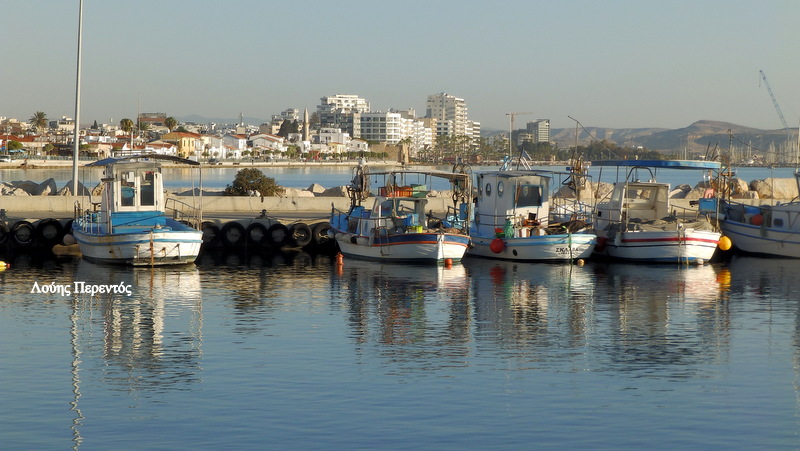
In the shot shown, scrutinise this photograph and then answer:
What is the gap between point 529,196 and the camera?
42.9 m

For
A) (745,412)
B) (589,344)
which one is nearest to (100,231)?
(589,344)

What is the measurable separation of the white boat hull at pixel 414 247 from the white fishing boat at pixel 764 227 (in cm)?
1386

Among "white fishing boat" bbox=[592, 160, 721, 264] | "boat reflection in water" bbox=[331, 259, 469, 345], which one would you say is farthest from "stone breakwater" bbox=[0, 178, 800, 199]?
"boat reflection in water" bbox=[331, 259, 469, 345]

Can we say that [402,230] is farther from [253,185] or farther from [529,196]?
[253,185]

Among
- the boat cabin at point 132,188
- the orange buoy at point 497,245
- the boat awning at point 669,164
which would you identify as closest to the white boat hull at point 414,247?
the orange buoy at point 497,245

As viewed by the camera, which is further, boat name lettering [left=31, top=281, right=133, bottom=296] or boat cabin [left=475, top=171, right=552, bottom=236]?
boat cabin [left=475, top=171, right=552, bottom=236]

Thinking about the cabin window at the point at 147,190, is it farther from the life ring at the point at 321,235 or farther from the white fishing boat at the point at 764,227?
the white fishing boat at the point at 764,227

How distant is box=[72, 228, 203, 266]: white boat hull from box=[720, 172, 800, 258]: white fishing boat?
24031mm

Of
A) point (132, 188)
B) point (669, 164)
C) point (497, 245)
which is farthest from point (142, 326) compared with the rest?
point (669, 164)

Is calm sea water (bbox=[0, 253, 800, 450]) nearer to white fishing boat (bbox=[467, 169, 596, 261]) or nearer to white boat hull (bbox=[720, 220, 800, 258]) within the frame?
white fishing boat (bbox=[467, 169, 596, 261])

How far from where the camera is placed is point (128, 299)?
1225 inches

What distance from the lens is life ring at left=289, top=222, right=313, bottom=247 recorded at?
46250 millimetres

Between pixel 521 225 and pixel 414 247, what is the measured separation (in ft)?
17.7

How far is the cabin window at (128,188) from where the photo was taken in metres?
40.4
